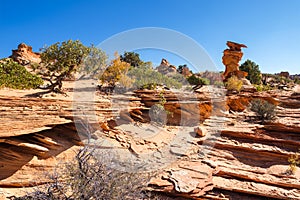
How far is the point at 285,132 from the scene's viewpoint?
1101 centimetres

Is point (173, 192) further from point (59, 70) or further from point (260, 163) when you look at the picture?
point (59, 70)

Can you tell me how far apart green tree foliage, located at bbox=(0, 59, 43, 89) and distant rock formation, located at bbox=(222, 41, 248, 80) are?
1911 centimetres

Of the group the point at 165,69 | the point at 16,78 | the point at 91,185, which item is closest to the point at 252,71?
the point at 165,69

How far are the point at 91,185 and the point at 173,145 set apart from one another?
15.8 ft

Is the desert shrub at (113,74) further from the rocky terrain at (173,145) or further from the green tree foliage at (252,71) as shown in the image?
the green tree foliage at (252,71)

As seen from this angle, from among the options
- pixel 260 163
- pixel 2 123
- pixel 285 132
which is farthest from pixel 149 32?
pixel 285 132

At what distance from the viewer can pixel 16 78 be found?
37.0 ft

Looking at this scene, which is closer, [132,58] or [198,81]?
[198,81]

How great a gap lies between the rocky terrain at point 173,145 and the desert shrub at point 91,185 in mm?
825

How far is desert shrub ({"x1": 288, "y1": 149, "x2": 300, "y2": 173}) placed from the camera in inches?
320

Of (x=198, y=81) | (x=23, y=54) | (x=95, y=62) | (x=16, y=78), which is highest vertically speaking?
(x=23, y=54)

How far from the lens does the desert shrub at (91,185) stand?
4867 millimetres

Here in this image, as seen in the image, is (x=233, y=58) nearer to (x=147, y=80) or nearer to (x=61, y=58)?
(x=147, y=80)

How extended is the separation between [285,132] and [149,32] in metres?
8.56
